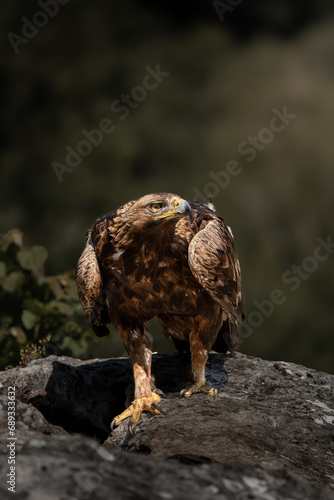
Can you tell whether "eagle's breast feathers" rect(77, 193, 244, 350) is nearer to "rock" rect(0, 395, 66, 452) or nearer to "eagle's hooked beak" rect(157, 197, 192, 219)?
"eagle's hooked beak" rect(157, 197, 192, 219)

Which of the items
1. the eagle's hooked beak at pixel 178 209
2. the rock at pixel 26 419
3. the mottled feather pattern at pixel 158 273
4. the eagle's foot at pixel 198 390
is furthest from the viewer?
the eagle's foot at pixel 198 390

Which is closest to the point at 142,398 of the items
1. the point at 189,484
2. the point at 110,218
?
the point at 110,218

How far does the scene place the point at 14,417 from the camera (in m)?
2.62

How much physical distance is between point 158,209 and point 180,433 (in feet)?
3.65

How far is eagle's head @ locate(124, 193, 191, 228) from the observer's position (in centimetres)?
281

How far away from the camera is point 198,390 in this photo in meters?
3.35

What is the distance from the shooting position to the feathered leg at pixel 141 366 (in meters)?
3.11

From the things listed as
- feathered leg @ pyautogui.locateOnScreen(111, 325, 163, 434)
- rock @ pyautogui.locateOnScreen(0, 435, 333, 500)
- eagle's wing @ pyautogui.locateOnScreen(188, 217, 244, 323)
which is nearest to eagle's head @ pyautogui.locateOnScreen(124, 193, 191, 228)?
eagle's wing @ pyautogui.locateOnScreen(188, 217, 244, 323)

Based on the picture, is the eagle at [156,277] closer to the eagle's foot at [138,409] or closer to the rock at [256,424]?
the eagle's foot at [138,409]

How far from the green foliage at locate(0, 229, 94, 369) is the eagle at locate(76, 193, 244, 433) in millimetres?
1347

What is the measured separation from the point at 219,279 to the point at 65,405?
4.06ft

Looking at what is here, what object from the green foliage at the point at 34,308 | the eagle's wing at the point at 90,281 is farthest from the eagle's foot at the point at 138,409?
the green foliage at the point at 34,308

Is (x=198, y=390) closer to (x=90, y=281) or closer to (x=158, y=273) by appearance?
(x=158, y=273)

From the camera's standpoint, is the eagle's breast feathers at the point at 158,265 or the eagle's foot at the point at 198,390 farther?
the eagle's foot at the point at 198,390
